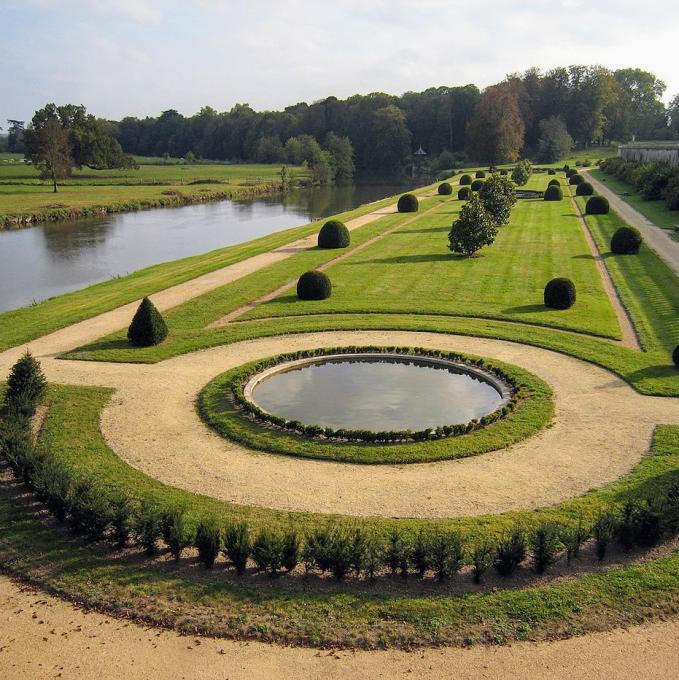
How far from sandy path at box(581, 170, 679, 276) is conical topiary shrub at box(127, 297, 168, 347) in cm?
2284

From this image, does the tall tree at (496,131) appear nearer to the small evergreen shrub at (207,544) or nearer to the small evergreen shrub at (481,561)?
the small evergreen shrub at (481,561)

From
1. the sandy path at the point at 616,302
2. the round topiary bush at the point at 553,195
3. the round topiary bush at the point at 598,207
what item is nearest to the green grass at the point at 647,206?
the round topiary bush at the point at 598,207

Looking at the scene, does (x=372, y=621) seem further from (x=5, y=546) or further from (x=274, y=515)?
(x=5, y=546)

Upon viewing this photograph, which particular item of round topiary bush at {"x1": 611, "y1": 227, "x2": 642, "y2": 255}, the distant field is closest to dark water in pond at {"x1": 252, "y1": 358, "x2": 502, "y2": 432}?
round topiary bush at {"x1": 611, "y1": 227, "x2": 642, "y2": 255}

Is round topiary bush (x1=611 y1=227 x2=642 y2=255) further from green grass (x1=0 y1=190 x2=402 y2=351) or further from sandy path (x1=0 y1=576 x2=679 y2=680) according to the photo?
sandy path (x1=0 y1=576 x2=679 y2=680)

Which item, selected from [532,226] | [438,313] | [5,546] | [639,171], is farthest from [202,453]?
[639,171]

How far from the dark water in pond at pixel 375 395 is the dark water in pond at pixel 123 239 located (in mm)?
19331

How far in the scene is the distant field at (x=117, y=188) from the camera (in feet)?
218

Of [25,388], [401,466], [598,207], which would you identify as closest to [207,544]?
[401,466]

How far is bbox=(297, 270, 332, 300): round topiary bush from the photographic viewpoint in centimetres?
2706

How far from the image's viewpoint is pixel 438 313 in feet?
82.4

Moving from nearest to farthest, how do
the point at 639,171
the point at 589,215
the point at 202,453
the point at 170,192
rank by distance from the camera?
the point at 202,453 < the point at 589,215 < the point at 639,171 < the point at 170,192

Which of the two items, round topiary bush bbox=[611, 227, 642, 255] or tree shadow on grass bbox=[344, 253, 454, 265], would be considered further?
round topiary bush bbox=[611, 227, 642, 255]

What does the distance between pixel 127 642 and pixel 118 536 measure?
240 centimetres
